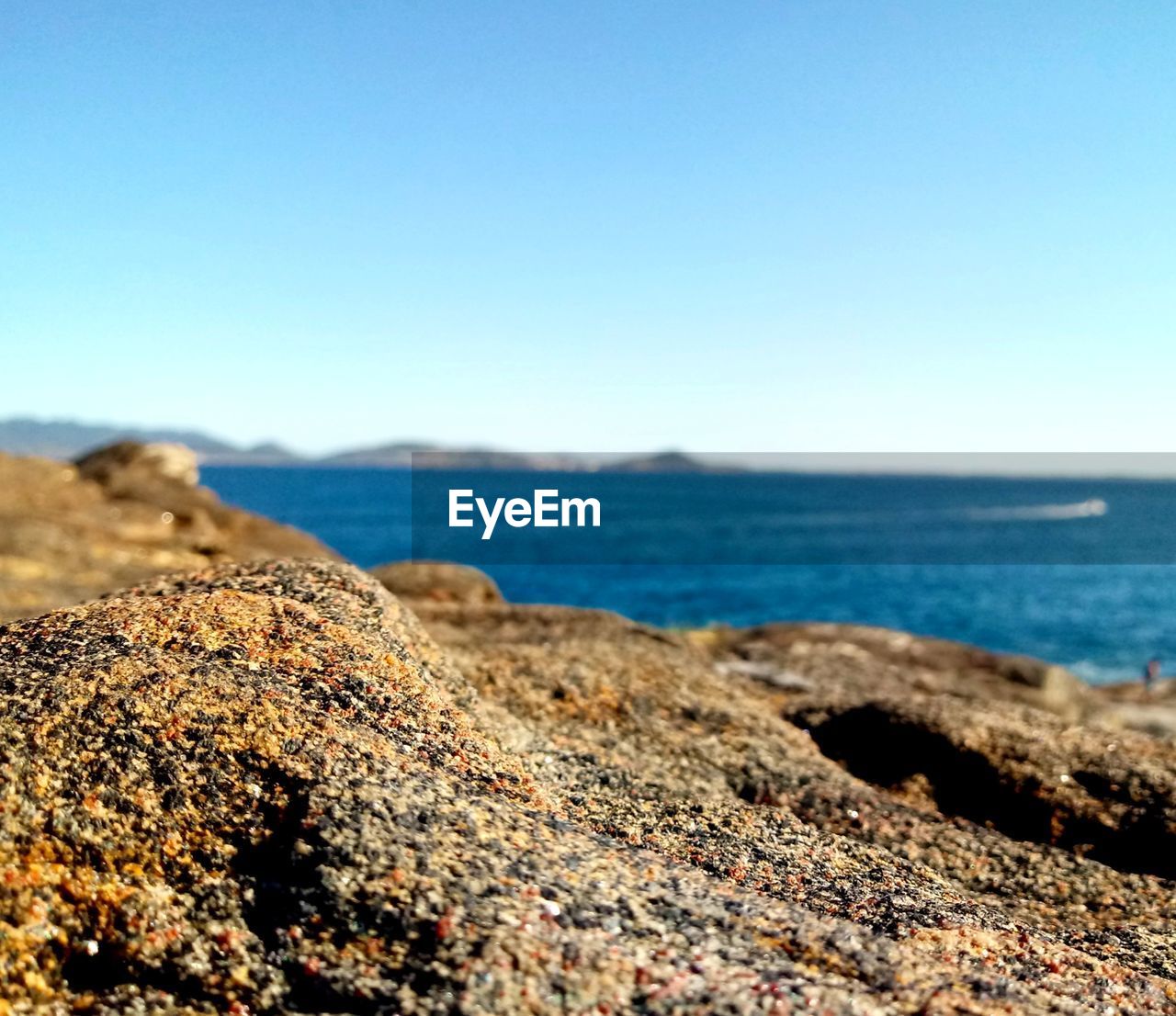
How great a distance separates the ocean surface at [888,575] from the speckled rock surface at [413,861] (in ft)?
141

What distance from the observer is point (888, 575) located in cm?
8850

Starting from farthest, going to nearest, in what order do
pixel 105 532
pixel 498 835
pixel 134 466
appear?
pixel 134 466 < pixel 105 532 < pixel 498 835

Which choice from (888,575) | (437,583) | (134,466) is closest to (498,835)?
(437,583)

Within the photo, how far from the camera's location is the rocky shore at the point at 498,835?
507cm

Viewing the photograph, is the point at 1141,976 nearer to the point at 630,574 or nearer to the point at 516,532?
the point at 630,574

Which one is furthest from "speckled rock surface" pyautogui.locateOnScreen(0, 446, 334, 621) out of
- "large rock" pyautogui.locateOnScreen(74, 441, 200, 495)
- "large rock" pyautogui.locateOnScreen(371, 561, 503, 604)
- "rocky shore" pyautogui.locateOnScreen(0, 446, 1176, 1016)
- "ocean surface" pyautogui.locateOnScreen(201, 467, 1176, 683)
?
"ocean surface" pyautogui.locateOnScreen(201, 467, 1176, 683)

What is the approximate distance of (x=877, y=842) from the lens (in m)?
9.17

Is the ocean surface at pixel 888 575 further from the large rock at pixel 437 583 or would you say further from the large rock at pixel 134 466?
the large rock at pixel 437 583

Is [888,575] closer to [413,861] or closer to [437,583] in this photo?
[437,583]

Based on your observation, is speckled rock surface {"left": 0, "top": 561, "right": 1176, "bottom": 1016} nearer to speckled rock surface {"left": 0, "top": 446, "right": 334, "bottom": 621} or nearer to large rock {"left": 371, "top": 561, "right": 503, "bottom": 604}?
speckled rock surface {"left": 0, "top": 446, "right": 334, "bottom": 621}

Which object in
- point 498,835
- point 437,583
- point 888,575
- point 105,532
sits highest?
point 105,532

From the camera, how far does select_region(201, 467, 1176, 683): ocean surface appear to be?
60.9 m

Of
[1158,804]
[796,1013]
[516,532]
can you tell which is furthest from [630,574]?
[796,1013]

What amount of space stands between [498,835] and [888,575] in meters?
87.3
